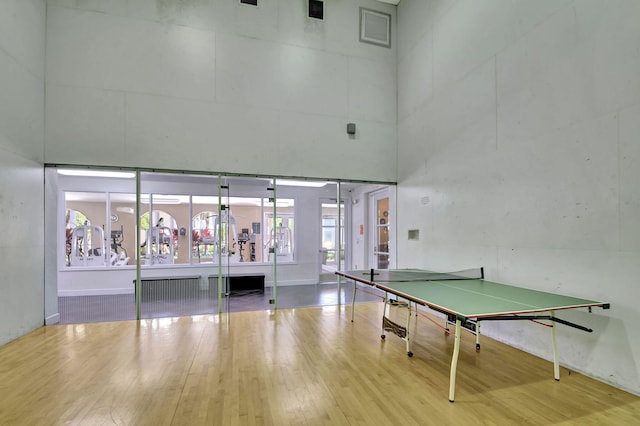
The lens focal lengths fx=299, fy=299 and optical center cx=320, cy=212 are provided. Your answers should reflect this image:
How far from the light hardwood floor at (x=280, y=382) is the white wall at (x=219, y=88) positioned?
2754 mm

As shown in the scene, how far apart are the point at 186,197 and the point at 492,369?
5.39 meters

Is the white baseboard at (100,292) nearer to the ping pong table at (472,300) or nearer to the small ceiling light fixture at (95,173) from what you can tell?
the small ceiling light fixture at (95,173)

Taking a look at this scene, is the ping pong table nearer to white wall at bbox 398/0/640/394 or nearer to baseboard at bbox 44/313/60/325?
white wall at bbox 398/0/640/394

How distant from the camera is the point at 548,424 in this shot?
216 centimetres

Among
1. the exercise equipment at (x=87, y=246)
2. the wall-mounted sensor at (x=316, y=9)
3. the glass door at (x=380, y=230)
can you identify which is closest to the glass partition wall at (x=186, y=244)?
the exercise equipment at (x=87, y=246)

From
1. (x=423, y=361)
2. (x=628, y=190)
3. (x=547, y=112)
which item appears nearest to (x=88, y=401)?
(x=423, y=361)

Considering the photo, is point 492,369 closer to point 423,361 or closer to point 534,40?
point 423,361

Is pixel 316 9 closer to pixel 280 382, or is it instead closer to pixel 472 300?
pixel 472 300

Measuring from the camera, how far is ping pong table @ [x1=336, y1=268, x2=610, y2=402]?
95.0 inches

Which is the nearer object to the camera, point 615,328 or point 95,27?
point 615,328

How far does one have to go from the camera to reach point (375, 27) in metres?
5.95

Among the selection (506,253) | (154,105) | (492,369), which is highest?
(154,105)

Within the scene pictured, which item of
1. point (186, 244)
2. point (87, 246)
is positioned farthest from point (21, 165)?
point (186, 244)

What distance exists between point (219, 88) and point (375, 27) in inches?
131
